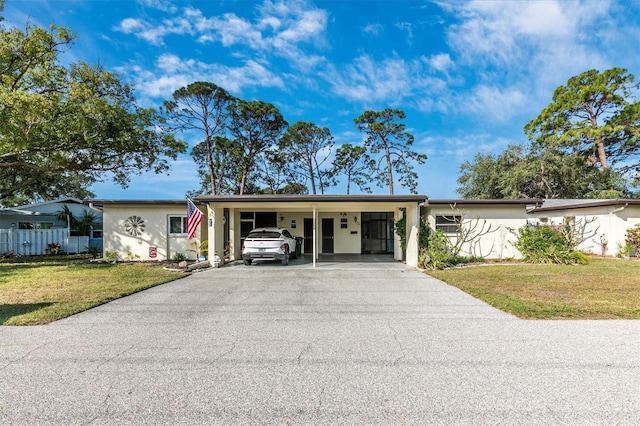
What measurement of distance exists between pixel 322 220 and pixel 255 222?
3.49m

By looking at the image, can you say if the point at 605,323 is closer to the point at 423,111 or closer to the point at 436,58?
the point at 436,58

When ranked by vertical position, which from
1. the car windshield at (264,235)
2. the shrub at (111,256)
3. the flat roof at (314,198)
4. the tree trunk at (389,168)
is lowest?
the shrub at (111,256)

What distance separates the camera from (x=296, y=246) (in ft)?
51.6

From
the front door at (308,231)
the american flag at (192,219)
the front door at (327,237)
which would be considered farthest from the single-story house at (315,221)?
the front door at (327,237)

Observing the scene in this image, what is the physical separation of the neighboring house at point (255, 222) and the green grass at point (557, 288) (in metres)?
3.18

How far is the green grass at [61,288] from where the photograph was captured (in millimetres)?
5832

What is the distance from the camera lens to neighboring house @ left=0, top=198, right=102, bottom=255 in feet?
55.8

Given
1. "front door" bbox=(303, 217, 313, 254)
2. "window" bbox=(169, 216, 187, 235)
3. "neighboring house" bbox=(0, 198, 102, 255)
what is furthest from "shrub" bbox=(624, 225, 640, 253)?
"neighboring house" bbox=(0, 198, 102, 255)

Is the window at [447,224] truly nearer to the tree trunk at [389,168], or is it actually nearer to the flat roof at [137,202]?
the flat roof at [137,202]

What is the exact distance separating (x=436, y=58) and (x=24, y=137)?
15655 millimetres

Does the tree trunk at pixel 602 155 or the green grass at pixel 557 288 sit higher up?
the tree trunk at pixel 602 155

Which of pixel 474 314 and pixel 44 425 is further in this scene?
pixel 474 314

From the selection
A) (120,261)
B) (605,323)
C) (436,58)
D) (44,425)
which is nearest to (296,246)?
(120,261)

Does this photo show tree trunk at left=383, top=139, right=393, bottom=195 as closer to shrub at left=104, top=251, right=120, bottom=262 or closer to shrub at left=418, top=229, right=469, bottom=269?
shrub at left=418, top=229, right=469, bottom=269
